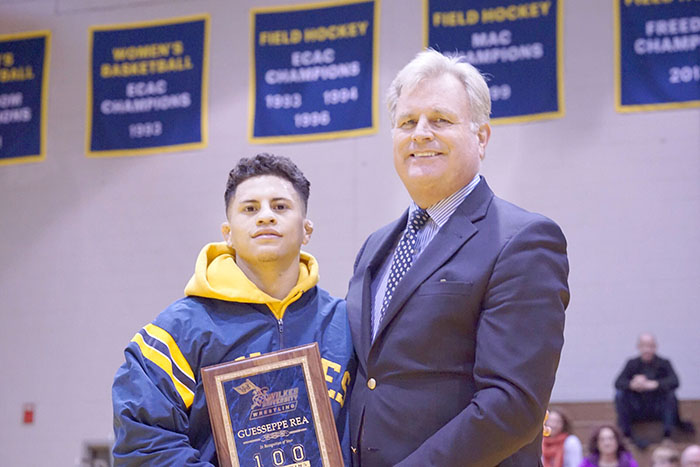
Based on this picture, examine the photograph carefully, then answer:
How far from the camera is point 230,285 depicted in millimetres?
2770

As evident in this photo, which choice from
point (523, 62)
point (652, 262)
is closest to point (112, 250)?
point (523, 62)

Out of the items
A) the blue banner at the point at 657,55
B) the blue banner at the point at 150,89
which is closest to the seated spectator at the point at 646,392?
the blue banner at the point at 657,55

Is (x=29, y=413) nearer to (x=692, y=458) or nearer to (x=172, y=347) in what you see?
(x=692, y=458)

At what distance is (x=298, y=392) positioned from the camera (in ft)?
8.34

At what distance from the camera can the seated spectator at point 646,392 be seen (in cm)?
849

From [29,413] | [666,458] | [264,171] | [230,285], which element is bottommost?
[29,413]

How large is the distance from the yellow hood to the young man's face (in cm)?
8

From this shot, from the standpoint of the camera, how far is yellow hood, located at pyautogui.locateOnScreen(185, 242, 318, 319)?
2744 mm

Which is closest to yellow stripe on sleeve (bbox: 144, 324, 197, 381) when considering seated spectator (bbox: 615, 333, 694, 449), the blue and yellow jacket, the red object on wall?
the blue and yellow jacket

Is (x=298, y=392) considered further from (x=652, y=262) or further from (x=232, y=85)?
(x=232, y=85)

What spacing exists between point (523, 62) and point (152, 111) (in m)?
4.64

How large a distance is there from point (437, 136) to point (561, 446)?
6.02 metres

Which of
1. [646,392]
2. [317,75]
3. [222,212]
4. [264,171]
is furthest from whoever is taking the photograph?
[222,212]

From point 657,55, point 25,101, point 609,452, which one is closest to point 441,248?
point 609,452
